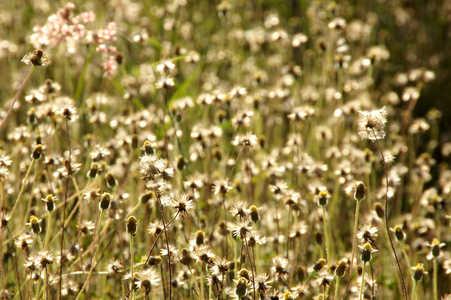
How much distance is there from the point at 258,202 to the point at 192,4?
8.38 ft

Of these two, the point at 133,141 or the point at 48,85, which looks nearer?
the point at 133,141

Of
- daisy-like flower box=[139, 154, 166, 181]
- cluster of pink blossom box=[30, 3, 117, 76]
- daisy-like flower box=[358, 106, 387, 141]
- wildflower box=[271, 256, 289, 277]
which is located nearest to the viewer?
daisy-like flower box=[139, 154, 166, 181]

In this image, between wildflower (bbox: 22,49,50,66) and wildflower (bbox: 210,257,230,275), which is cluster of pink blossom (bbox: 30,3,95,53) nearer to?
wildflower (bbox: 22,49,50,66)

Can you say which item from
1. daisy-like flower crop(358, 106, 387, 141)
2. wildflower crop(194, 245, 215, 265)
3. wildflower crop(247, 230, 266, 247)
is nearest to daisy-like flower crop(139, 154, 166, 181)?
wildflower crop(194, 245, 215, 265)

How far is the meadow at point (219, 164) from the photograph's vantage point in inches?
77.2

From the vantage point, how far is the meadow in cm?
196

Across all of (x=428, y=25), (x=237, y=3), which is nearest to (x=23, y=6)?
(x=237, y=3)

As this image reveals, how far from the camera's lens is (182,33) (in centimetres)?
477

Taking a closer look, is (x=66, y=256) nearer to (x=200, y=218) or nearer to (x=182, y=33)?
(x=200, y=218)

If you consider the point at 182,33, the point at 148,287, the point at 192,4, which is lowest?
the point at 148,287

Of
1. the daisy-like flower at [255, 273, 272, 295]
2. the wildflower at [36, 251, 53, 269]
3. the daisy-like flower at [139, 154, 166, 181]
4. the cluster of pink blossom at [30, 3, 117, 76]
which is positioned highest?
the cluster of pink blossom at [30, 3, 117, 76]

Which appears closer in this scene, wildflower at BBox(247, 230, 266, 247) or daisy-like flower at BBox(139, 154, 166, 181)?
daisy-like flower at BBox(139, 154, 166, 181)

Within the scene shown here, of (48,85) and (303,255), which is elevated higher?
(48,85)

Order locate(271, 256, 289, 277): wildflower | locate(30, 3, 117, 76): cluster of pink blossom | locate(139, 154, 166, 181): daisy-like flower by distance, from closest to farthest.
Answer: locate(139, 154, 166, 181): daisy-like flower
locate(271, 256, 289, 277): wildflower
locate(30, 3, 117, 76): cluster of pink blossom
